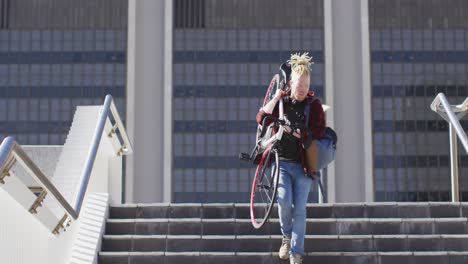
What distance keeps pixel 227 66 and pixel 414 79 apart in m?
12.8

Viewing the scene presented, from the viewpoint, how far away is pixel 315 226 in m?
8.91

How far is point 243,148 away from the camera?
205ft

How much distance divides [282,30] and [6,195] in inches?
2278

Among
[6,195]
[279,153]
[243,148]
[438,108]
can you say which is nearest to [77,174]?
[279,153]

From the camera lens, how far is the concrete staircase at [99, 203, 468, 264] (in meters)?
8.30

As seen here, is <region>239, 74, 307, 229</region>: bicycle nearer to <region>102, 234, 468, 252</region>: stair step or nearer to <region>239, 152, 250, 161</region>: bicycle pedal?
<region>239, 152, 250, 161</region>: bicycle pedal

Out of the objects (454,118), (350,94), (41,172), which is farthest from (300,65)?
(350,94)

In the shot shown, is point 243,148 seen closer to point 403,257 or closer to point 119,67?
point 119,67

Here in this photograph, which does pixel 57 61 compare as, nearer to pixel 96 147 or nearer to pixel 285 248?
pixel 96 147

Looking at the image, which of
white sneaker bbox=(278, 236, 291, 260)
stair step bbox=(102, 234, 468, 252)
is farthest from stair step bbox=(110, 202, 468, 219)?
white sneaker bbox=(278, 236, 291, 260)

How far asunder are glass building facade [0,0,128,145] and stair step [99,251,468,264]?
55377mm

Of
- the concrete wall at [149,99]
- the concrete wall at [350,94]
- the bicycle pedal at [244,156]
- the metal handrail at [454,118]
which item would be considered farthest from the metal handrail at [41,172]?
the concrete wall at [350,94]

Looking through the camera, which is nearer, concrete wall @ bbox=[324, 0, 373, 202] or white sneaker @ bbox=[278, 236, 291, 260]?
white sneaker @ bbox=[278, 236, 291, 260]

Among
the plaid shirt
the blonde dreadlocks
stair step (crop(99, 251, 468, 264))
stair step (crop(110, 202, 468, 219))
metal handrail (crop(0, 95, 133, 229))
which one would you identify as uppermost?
the blonde dreadlocks
